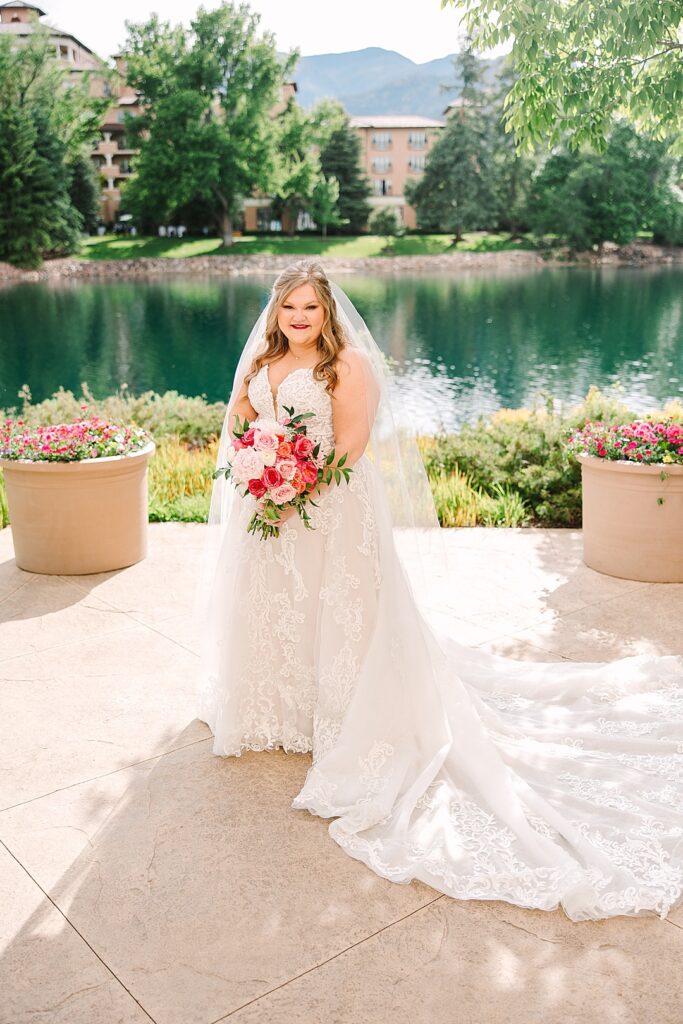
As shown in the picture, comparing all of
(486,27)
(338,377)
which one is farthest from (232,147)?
(338,377)

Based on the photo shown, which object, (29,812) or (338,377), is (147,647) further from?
(338,377)

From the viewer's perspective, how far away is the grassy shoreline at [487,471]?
24.4 feet

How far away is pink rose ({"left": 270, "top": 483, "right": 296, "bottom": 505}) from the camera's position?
128 inches

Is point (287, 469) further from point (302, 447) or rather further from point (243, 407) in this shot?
point (243, 407)

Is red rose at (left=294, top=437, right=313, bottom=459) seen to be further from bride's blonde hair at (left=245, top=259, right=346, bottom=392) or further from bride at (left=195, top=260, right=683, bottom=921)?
bride's blonde hair at (left=245, top=259, right=346, bottom=392)

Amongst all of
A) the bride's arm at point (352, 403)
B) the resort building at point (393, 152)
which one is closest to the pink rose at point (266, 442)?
the bride's arm at point (352, 403)

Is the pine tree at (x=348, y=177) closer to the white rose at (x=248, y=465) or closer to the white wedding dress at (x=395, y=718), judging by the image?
the white wedding dress at (x=395, y=718)

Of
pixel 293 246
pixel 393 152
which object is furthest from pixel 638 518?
pixel 393 152

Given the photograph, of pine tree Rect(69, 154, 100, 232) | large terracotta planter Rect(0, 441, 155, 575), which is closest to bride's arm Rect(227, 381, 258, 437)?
large terracotta planter Rect(0, 441, 155, 575)

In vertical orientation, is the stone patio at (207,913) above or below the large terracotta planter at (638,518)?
below

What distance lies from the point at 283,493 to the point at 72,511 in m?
2.90

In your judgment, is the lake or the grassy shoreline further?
the lake

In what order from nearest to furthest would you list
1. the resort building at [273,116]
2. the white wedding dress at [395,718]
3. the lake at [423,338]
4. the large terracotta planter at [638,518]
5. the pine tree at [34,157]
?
the white wedding dress at [395,718], the large terracotta planter at [638,518], the lake at [423,338], the pine tree at [34,157], the resort building at [273,116]

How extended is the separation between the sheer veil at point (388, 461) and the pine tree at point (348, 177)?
62276mm
